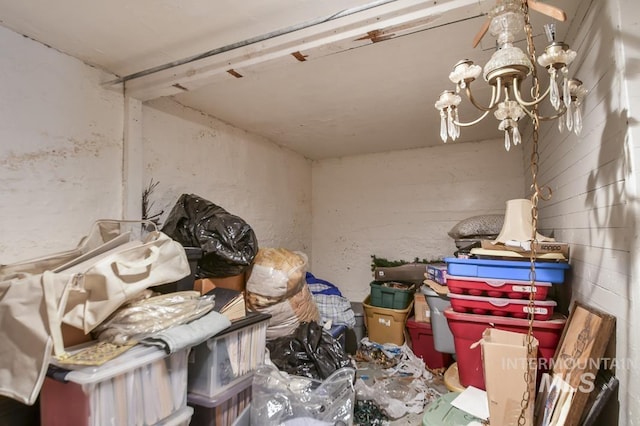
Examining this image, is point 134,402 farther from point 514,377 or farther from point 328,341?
point 514,377

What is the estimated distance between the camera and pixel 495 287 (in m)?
1.91

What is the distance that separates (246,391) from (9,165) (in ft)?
5.52

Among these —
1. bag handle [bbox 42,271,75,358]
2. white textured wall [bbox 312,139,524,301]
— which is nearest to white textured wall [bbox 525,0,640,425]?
bag handle [bbox 42,271,75,358]

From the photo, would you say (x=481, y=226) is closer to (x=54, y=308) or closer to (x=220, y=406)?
(x=220, y=406)

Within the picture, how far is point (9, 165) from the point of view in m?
1.61

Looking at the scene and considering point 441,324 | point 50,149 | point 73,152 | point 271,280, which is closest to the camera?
point 50,149

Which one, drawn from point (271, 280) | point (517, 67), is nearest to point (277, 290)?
point (271, 280)

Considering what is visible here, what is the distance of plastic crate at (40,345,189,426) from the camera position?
114 centimetres

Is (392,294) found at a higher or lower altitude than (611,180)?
lower

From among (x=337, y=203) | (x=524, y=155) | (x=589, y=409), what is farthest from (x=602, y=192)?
(x=337, y=203)

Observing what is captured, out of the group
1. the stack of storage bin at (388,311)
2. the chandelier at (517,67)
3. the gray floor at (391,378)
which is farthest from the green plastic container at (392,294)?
the chandelier at (517,67)

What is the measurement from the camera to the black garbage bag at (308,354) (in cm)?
207

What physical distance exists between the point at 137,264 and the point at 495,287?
190 centimetres

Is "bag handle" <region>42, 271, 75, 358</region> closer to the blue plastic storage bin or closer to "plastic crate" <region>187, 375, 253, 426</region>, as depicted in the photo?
"plastic crate" <region>187, 375, 253, 426</region>
